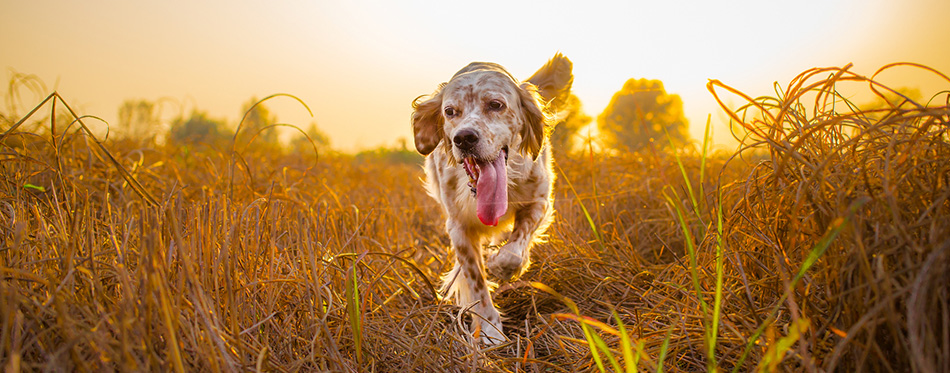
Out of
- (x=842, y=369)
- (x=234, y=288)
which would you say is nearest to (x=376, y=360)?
(x=234, y=288)

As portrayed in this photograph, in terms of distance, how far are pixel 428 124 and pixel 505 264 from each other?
3.76 ft

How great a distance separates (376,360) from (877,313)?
130cm

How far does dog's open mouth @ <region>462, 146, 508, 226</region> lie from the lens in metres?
2.50

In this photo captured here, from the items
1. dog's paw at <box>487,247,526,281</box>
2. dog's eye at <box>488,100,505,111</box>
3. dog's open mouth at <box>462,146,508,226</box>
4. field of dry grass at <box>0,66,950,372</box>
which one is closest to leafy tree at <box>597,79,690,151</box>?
field of dry grass at <box>0,66,950,372</box>

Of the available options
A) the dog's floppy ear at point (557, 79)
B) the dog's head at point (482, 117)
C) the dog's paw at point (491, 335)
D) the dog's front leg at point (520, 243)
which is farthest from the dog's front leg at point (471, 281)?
the dog's floppy ear at point (557, 79)

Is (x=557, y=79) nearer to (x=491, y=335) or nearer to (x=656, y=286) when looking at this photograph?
(x=656, y=286)

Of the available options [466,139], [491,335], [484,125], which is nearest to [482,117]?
[484,125]

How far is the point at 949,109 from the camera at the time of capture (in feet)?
3.65

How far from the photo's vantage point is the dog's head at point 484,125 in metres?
2.50

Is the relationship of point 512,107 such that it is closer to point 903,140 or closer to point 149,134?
point 903,140

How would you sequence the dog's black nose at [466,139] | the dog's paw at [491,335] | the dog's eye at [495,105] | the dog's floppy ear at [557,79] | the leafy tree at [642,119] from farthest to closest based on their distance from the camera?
the dog's floppy ear at [557,79]
the dog's eye at [495,105]
the leafy tree at [642,119]
the dog's black nose at [466,139]
the dog's paw at [491,335]

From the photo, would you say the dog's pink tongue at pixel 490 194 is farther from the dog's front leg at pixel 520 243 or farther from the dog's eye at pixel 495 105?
the dog's eye at pixel 495 105

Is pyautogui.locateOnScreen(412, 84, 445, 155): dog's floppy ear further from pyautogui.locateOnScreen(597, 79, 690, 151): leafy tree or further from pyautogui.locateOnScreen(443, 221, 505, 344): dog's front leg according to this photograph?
pyautogui.locateOnScreen(597, 79, 690, 151): leafy tree

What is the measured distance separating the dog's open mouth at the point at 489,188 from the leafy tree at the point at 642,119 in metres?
0.75
